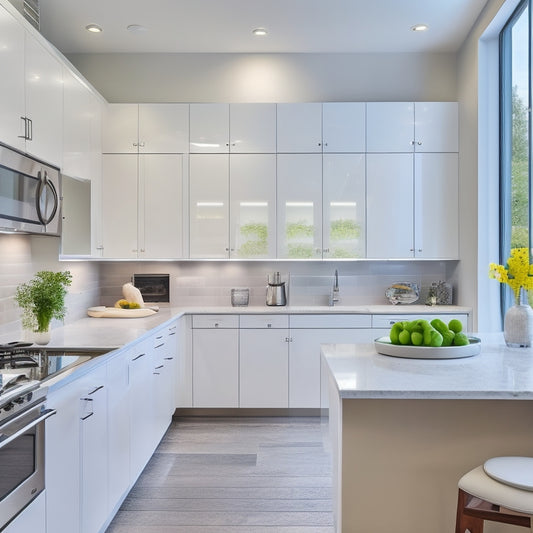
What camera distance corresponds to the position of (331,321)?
4.19 meters

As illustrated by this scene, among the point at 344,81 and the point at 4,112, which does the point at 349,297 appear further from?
the point at 4,112

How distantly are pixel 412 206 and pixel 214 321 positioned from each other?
1.96 metres

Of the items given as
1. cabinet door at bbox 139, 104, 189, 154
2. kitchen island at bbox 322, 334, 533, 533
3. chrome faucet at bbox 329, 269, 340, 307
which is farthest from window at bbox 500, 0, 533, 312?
cabinet door at bbox 139, 104, 189, 154

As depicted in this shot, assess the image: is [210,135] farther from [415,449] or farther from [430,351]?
[415,449]

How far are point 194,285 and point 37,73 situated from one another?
241 cm

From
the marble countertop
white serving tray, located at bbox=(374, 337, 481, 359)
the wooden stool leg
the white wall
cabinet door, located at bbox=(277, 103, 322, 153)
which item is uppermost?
the white wall

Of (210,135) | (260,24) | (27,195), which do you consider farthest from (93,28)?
(27,195)

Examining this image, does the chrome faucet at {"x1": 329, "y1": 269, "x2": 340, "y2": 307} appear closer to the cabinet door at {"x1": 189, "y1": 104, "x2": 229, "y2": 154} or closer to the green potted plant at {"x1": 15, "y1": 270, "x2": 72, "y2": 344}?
the cabinet door at {"x1": 189, "y1": 104, "x2": 229, "y2": 154}

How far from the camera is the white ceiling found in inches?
145

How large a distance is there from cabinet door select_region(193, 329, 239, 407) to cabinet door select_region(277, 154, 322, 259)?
897 mm

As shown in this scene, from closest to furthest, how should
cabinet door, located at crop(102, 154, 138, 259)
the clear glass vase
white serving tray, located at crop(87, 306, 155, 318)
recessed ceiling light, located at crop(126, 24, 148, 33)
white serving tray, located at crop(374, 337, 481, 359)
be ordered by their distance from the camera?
white serving tray, located at crop(374, 337, 481, 359), the clear glass vase, white serving tray, located at crop(87, 306, 155, 318), recessed ceiling light, located at crop(126, 24, 148, 33), cabinet door, located at crop(102, 154, 138, 259)

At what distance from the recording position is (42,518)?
171 cm

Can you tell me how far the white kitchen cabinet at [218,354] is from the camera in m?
4.22

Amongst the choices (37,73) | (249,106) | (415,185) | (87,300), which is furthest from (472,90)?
(87,300)
